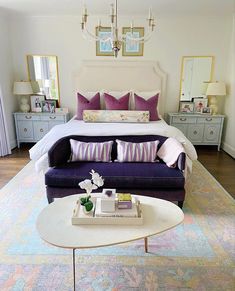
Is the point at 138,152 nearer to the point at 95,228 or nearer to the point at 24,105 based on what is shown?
the point at 95,228

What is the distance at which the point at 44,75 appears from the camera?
4.53 m

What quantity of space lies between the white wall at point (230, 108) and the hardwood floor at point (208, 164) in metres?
0.17

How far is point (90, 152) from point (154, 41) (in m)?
2.74

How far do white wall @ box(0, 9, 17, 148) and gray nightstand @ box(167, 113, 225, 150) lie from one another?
2983 mm

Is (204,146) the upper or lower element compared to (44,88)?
lower

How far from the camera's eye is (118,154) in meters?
2.77

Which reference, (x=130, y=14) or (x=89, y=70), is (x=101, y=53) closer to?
(x=89, y=70)

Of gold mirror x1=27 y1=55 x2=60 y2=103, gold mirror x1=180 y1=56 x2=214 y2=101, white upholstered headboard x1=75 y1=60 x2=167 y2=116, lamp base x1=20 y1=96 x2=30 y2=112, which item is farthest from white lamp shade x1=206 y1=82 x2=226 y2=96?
lamp base x1=20 y1=96 x2=30 y2=112

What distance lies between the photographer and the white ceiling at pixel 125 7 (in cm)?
336

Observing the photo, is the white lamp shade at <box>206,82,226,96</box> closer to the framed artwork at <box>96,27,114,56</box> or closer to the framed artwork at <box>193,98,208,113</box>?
the framed artwork at <box>193,98,208,113</box>

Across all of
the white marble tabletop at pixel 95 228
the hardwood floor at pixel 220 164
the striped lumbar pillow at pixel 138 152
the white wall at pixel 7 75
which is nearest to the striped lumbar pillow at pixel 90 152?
the striped lumbar pillow at pixel 138 152

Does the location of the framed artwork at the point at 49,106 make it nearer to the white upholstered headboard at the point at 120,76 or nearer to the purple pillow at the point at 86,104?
the white upholstered headboard at the point at 120,76

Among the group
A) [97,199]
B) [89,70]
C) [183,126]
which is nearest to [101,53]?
[89,70]

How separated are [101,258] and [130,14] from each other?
154 inches
